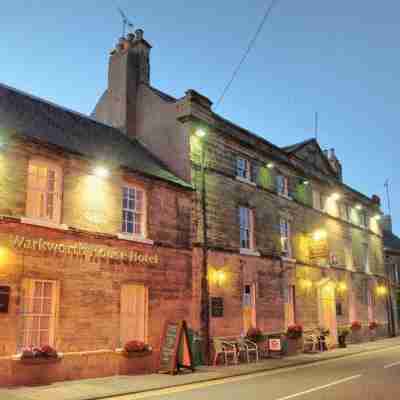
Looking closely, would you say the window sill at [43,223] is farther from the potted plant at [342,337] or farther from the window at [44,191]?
the potted plant at [342,337]

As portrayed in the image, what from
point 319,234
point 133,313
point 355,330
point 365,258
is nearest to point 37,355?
point 133,313

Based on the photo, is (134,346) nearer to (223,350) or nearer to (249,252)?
(223,350)

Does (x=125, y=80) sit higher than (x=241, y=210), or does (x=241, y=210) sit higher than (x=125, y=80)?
(x=125, y=80)

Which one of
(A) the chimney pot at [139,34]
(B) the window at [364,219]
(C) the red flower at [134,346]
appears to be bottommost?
(C) the red flower at [134,346]

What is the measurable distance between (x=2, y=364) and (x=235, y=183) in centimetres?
1298

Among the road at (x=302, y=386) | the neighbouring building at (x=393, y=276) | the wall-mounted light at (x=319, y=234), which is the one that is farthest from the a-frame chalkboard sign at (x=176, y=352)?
the neighbouring building at (x=393, y=276)

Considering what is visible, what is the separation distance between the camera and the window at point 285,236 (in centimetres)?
2516

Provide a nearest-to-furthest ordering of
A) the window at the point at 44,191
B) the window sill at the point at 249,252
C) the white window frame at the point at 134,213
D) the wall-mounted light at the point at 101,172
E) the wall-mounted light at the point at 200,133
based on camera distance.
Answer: the window at the point at 44,191
the wall-mounted light at the point at 101,172
the white window frame at the point at 134,213
the wall-mounted light at the point at 200,133
the window sill at the point at 249,252

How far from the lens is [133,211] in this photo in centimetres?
1702

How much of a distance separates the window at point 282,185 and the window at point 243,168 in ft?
9.70

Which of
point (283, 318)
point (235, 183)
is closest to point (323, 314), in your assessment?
point (283, 318)

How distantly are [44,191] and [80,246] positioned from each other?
1.99 meters

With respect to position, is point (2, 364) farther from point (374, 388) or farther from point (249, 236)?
point (249, 236)

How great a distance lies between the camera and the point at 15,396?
10.9 meters
